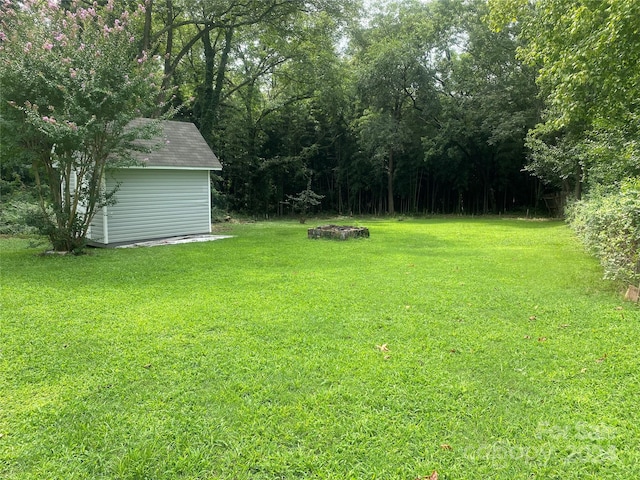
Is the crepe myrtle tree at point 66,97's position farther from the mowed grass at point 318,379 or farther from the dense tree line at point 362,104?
the dense tree line at point 362,104

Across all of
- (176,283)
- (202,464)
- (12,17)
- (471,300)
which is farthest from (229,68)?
(202,464)

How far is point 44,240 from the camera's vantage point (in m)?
8.03

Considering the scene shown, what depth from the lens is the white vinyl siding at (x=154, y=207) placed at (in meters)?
8.79

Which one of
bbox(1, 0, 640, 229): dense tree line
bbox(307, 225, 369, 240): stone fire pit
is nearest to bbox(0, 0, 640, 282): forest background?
bbox(1, 0, 640, 229): dense tree line

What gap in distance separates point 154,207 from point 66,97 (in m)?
3.55

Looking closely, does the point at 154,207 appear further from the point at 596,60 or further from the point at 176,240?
the point at 596,60

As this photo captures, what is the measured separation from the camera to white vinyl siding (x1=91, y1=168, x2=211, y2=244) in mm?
8789

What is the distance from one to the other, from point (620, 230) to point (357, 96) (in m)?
15.5

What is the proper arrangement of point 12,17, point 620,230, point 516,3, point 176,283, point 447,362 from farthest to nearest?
1. point 516,3
2. point 12,17
3. point 176,283
4. point 620,230
5. point 447,362

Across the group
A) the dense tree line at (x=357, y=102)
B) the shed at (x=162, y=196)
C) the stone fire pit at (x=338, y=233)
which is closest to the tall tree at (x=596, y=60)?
the stone fire pit at (x=338, y=233)

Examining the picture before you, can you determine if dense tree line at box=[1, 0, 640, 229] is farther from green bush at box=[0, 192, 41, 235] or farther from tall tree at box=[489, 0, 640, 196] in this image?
green bush at box=[0, 192, 41, 235]

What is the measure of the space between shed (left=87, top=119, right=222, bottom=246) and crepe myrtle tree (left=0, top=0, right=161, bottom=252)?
1.00 meters

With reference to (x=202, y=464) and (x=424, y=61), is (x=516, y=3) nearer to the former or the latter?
(x=202, y=464)

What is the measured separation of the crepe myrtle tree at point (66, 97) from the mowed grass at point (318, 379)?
262 cm
